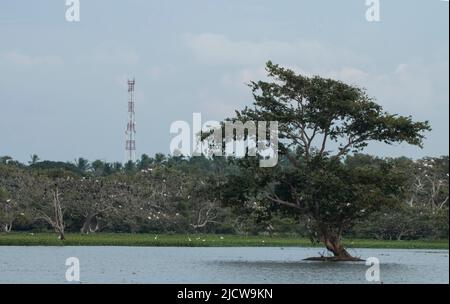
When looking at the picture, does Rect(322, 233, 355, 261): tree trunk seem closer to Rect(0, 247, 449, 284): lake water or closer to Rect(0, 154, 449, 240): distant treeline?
Rect(0, 247, 449, 284): lake water

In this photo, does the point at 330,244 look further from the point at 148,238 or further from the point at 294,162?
the point at 148,238

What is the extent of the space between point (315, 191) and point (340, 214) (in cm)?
168

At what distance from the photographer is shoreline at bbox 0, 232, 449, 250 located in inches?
2068

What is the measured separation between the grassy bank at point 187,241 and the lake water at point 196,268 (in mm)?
6454

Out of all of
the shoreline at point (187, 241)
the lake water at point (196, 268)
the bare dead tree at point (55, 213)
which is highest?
the bare dead tree at point (55, 213)

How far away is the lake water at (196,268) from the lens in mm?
29719

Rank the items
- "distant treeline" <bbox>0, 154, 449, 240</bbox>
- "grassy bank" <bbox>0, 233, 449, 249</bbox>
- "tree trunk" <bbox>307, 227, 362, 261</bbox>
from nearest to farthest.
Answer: "tree trunk" <bbox>307, 227, 362, 261</bbox> → "grassy bank" <bbox>0, 233, 449, 249</bbox> → "distant treeline" <bbox>0, 154, 449, 240</bbox>

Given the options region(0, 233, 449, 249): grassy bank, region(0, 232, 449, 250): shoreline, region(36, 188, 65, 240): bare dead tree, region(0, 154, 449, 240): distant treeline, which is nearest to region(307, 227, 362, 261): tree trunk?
region(0, 232, 449, 250): shoreline

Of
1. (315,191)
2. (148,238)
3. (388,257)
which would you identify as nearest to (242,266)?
(315,191)

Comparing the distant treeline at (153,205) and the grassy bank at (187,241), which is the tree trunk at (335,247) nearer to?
the grassy bank at (187,241)

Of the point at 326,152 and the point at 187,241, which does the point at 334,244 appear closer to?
the point at 326,152

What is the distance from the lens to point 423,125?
40062mm

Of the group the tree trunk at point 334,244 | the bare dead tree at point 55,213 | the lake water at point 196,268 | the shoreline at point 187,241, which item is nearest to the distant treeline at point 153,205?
the bare dead tree at point 55,213

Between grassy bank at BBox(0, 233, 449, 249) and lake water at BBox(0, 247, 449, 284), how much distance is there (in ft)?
21.2
